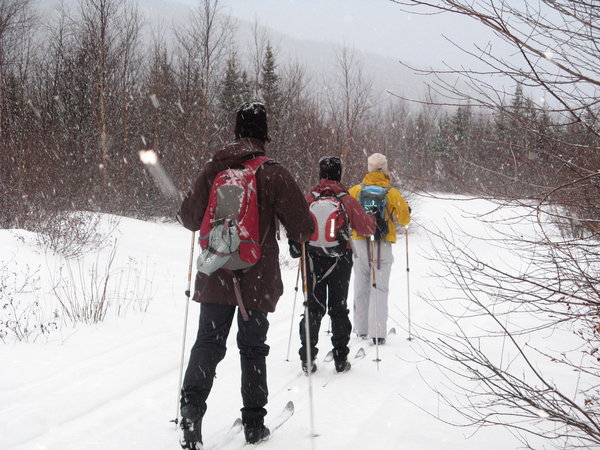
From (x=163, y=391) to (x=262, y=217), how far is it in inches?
83.8

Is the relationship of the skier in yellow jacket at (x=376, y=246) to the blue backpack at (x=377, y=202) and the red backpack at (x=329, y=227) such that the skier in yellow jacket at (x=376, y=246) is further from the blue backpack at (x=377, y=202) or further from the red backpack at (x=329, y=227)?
the red backpack at (x=329, y=227)

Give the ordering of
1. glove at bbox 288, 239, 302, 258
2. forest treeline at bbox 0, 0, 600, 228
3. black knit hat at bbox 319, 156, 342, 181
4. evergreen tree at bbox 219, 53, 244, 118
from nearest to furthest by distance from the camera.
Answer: glove at bbox 288, 239, 302, 258 → black knit hat at bbox 319, 156, 342, 181 → forest treeline at bbox 0, 0, 600, 228 → evergreen tree at bbox 219, 53, 244, 118

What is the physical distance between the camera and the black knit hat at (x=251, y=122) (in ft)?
11.4

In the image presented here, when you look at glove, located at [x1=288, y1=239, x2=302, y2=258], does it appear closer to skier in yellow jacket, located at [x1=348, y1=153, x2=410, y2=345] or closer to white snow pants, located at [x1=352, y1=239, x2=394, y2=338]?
skier in yellow jacket, located at [x1=348, y1=153, x2=410, y2=345]

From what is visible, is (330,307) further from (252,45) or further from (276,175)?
(252,45)

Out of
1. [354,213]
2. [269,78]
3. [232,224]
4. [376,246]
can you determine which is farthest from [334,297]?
[269,78]

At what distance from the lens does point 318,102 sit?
23.2 meters

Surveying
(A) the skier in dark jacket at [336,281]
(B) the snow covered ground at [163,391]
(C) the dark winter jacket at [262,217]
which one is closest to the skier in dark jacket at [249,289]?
(C) the dark winter jacket at [262,217]

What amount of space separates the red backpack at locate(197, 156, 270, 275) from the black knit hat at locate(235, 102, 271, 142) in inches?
13.7

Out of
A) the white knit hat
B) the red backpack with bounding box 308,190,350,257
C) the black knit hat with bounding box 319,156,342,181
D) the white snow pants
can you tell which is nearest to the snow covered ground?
the white snow pants

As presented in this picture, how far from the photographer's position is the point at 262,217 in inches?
132

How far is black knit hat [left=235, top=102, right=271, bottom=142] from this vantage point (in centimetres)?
346

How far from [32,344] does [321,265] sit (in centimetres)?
327

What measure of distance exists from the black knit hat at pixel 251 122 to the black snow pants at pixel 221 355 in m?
1.28
